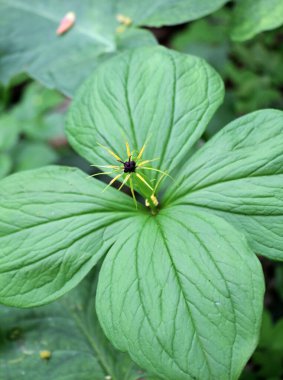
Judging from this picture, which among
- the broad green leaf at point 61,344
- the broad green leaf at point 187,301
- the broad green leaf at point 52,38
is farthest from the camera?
Answer: the broad green leaf at point 52,38

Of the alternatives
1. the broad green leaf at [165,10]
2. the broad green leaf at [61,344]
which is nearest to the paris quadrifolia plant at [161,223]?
the broad green leaf at [61,344]

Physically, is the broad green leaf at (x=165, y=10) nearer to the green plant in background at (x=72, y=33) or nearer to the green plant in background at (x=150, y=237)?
the green plant in background at (x=72, y=33)

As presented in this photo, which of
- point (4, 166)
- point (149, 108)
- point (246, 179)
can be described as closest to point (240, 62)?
point (4, 166)

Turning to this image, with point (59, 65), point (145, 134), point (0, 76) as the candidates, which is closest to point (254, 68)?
point (59, 65)

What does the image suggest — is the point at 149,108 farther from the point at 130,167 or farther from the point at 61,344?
the point at 61,344

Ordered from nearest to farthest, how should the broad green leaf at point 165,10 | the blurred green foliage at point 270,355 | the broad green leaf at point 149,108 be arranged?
1. the broad green leaf at point 149,108
2. the blurred green foliage at point 270,355
3. the broad green leaf at point 165,10

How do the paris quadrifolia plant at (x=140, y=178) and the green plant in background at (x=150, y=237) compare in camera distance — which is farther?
the paris quadrifolia plant at (x=140, y=178)

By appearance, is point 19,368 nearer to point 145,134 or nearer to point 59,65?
point 145,134
